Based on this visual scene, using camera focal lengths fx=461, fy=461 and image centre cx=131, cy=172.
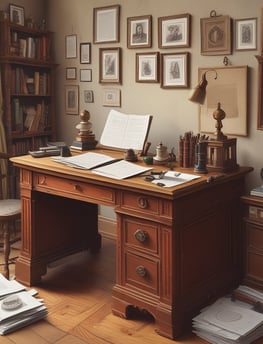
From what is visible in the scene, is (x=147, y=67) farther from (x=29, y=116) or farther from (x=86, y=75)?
(x=29, y=116)

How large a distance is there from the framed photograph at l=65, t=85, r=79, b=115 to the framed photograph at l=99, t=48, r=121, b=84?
34cm

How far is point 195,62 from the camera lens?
329cm

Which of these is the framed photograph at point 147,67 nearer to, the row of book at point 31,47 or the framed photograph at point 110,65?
the framed photograph at point 110,65

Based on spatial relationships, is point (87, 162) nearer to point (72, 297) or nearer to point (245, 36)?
point (72, 297)

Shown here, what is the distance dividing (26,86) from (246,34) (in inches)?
79.5

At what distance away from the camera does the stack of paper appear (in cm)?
241

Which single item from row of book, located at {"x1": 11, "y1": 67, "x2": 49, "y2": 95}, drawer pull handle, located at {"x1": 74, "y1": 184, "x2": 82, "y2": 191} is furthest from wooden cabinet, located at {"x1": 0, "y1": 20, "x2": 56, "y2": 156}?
drawer pull handle, located at {"x1": 74, "y1": 184, "x2": 82, "y2": 191}

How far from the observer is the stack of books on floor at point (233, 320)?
2.42 m

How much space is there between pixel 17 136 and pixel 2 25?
36.7 inches

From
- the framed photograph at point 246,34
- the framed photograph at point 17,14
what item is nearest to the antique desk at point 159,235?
the framed photograph at point 246,34

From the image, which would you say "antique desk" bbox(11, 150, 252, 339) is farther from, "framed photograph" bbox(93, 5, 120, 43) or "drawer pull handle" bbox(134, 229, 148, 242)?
"framed photograph" bbox(93, 5, 120, 43)

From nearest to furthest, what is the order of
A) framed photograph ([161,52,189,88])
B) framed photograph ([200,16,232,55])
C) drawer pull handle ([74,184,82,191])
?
drawer pull handle ([74,184,82,191]) → framed photograph ([200,16,232,55]) → framed photograph ([161,52,189,88])

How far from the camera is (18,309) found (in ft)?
8.77

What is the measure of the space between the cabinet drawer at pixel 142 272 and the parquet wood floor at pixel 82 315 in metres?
0.23
